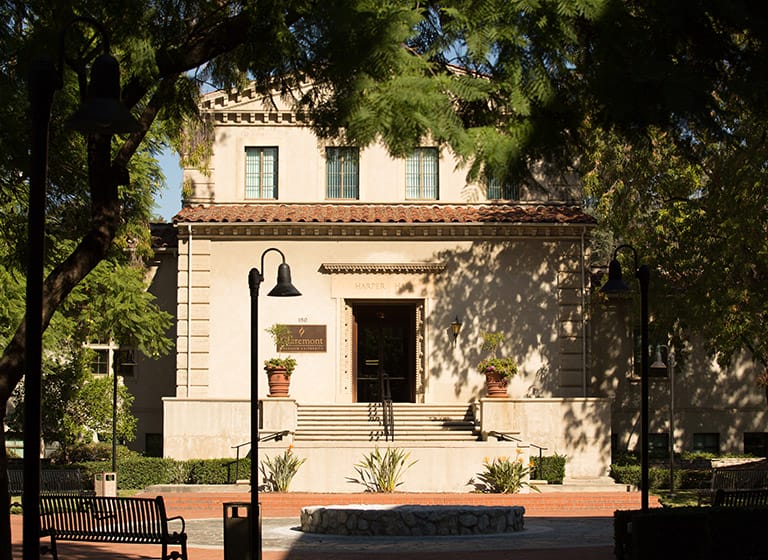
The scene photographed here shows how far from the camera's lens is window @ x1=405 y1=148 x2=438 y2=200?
33812mm

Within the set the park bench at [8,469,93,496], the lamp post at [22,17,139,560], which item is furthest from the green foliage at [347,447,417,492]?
the lamp post at [22,17,139,560]

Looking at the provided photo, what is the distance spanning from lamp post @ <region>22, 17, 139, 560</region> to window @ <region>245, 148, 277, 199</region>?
24119 mm

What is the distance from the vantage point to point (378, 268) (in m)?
32.6

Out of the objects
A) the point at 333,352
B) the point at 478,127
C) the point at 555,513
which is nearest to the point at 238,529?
the point at 478,127

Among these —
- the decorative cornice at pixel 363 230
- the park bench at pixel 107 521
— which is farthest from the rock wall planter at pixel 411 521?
the decorative cornice at pixel 363 230

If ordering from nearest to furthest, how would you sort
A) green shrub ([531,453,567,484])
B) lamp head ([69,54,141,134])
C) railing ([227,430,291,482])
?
lamp head ([69,54,141,134])
railing ([227,430,291,482])
green shrub ([531,453,567,484])

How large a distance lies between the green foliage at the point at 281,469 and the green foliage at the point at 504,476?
162 inches

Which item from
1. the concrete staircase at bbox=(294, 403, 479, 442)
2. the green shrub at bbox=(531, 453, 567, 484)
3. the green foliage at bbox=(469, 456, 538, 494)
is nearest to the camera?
the green foliage at bbox=(469, 456, 538, 494)

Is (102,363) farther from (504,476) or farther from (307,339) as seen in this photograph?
(504,476)

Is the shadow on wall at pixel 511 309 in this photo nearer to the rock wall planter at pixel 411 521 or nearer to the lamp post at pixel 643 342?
the rock wall planter at pixel 411 521

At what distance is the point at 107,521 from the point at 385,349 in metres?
17.2

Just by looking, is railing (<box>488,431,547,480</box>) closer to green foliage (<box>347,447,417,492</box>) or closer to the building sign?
green foliage (<box>347,447,417,492</box>)

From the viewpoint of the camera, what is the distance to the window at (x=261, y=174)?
33.7 m

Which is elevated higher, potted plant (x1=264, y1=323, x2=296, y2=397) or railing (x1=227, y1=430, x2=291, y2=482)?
potted plant (x1=264, y1=323, x2=296, y2=397)
